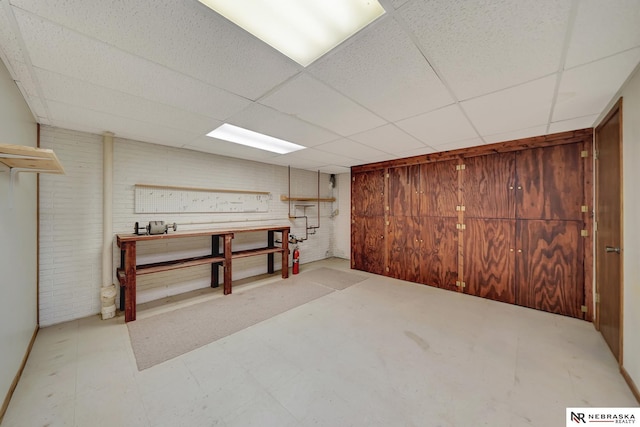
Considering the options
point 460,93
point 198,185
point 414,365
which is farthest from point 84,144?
point 414,365

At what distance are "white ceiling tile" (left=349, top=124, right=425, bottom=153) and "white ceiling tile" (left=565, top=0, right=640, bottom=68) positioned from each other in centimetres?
152

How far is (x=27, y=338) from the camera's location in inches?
87.2

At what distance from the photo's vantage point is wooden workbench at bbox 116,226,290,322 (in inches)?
114

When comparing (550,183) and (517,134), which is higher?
(517,134)

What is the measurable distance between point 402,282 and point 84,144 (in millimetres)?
5224

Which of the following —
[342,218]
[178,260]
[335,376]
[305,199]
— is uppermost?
[305,199]

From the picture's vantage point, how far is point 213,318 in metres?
2.99

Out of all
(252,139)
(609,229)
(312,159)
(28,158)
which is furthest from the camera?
(312,159)

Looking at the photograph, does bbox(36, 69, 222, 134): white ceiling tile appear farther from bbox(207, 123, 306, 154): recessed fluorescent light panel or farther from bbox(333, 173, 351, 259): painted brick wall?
bbox(333, 173, 351, 259): painted brick wall

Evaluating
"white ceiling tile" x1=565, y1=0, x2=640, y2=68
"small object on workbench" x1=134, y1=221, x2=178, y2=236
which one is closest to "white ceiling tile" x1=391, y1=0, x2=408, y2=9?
"white ceiling tile" x1=565, y1=0, x2=640, y2=68

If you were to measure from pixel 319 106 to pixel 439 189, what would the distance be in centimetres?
289

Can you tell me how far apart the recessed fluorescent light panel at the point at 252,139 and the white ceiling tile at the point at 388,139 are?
1.03m

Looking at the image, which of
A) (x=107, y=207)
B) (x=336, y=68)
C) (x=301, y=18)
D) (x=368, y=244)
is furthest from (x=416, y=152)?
(x=107, y=207)

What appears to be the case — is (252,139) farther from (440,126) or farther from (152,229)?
(440,126)
